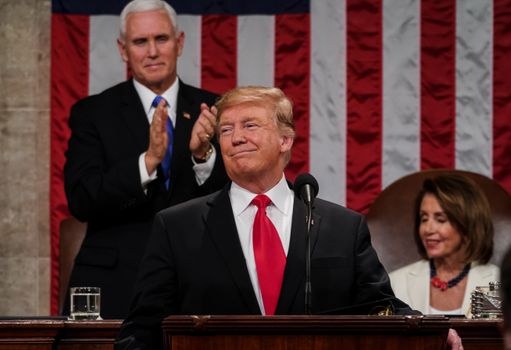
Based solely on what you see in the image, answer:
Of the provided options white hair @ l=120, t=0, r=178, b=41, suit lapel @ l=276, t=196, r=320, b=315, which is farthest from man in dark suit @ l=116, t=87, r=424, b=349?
white hair @ l=120, t=0, r=178, b=41

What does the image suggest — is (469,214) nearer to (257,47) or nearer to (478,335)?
(478,335)

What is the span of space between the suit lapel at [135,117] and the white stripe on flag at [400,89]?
1761mm

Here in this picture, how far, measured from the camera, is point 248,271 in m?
3.52

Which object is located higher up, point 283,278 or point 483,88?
point 483,88

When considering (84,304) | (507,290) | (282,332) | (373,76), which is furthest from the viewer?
(373,76)

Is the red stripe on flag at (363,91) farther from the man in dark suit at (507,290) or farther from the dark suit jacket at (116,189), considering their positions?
the man in dark suit at (507,290)

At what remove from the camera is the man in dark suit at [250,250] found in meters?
3.46

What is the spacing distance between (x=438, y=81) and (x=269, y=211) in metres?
2.79

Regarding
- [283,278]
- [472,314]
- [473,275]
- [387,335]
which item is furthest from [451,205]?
[387,335]

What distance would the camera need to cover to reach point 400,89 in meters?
6.29

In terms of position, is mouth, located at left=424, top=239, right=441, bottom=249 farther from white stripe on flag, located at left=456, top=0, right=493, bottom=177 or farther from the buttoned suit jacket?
white stripe on flag, located at left=456, top=0, right=493, bottom=177

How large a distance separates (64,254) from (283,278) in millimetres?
2462

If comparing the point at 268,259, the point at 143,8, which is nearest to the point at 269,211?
the point at 268,259

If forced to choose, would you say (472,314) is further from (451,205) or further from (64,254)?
(64,254)
